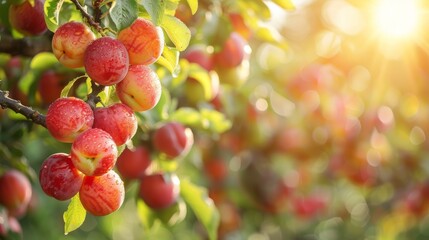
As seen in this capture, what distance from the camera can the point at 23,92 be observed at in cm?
177

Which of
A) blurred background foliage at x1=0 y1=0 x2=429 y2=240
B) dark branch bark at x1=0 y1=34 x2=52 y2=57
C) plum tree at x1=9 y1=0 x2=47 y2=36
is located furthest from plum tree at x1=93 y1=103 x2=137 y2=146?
blurred background foliage at x1=0 y1=0 x2=429 y2=240

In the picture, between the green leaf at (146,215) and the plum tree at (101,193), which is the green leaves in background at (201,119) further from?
the plum tree at (101,193)

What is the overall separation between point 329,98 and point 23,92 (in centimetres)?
126

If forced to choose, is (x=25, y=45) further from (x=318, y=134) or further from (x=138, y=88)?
(x=318, y=134)

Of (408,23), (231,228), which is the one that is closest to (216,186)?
(231,228)

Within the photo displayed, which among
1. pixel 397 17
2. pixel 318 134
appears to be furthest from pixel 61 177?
pixel 397 17

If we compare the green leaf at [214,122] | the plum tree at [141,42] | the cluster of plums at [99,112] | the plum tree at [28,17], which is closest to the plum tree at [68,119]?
the cluster of plums at [99,112]

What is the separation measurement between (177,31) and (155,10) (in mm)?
102

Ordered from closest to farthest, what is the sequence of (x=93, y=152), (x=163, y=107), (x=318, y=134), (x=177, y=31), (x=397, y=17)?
1. (x=93, y=152)
2. (x=177, y=31)
3. (x=163, y=107)
4. (x=318, y=134)
5. (x=397, y=17)

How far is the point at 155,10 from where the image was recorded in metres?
1.10

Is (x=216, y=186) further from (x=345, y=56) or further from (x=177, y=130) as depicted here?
(x=177, y=130)

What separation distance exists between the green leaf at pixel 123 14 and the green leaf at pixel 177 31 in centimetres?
12

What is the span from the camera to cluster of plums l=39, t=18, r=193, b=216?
1.02 meters

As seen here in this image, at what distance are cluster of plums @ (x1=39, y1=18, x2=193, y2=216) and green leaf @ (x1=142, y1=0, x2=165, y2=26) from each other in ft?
0.04
